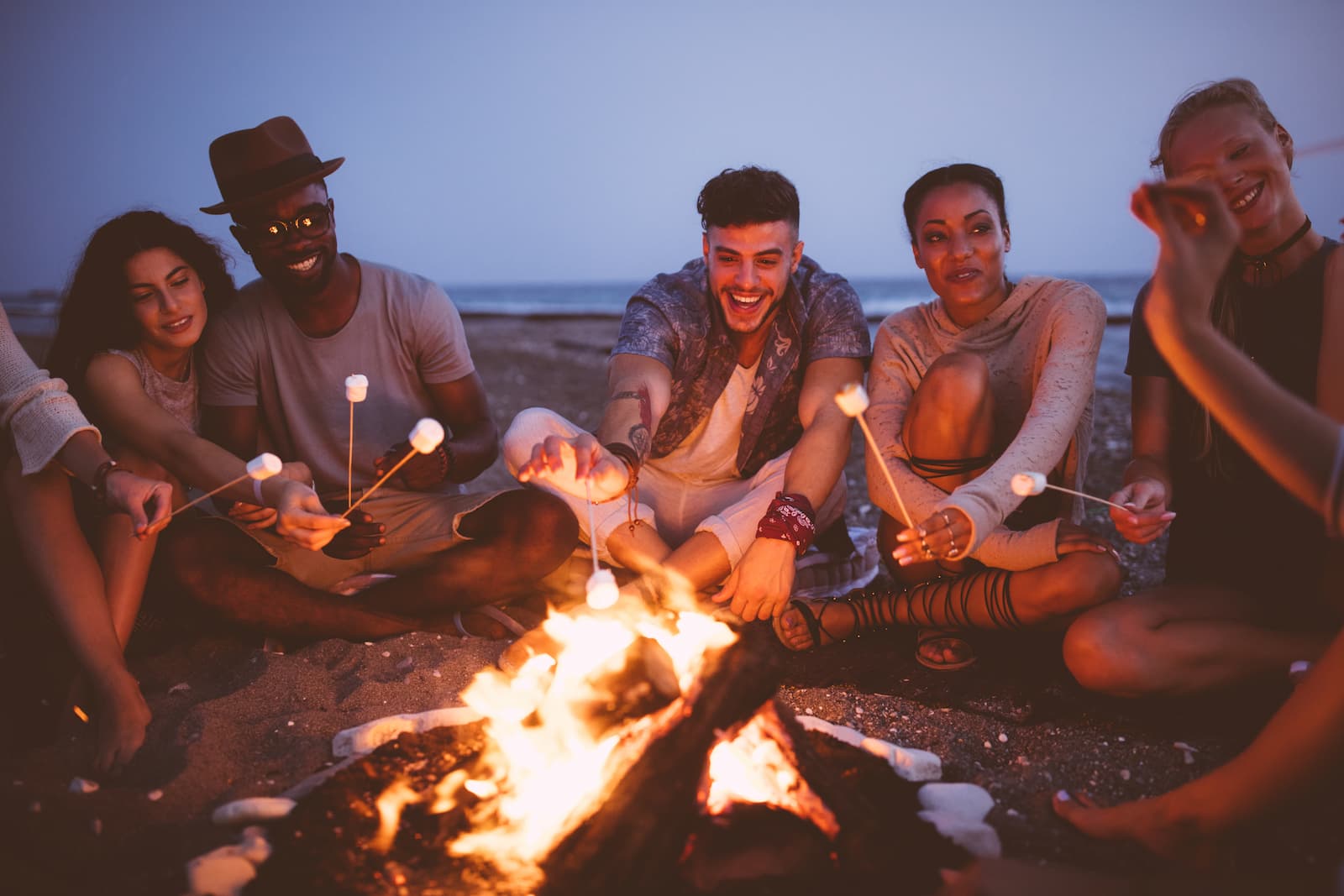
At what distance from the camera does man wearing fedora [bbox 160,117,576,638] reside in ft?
11.6

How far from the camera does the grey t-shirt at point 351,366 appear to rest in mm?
3820

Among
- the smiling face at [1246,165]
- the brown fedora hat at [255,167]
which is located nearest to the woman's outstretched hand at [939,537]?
the smiling face at [1246,165]

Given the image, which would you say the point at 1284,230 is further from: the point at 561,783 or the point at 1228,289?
the point at 561,783

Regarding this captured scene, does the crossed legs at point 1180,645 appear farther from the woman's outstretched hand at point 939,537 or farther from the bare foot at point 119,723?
the bare foot at point 119,723

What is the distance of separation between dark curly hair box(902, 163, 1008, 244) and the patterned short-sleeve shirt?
1.96 ft

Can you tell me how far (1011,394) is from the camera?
361 centimetres

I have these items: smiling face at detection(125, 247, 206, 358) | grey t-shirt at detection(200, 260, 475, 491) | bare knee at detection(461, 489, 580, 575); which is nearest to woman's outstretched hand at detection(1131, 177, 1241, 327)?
bare knee at detection(461, 489, 580, 575)

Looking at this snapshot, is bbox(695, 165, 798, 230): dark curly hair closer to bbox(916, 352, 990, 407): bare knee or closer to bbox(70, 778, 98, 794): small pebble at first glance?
Answer: bbox(916, 352, 990, 407): bare knee

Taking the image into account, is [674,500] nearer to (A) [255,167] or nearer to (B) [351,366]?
(B) [351,366]

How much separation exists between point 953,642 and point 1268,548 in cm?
118

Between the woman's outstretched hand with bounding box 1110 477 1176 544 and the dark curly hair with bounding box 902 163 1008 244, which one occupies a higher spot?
the dark curly hair with bounding box 902 163 1008 244

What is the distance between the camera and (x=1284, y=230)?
2.98 m

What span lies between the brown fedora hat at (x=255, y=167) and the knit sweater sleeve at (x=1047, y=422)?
3026mm

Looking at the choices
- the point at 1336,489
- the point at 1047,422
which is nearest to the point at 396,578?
the point at 1047,422
